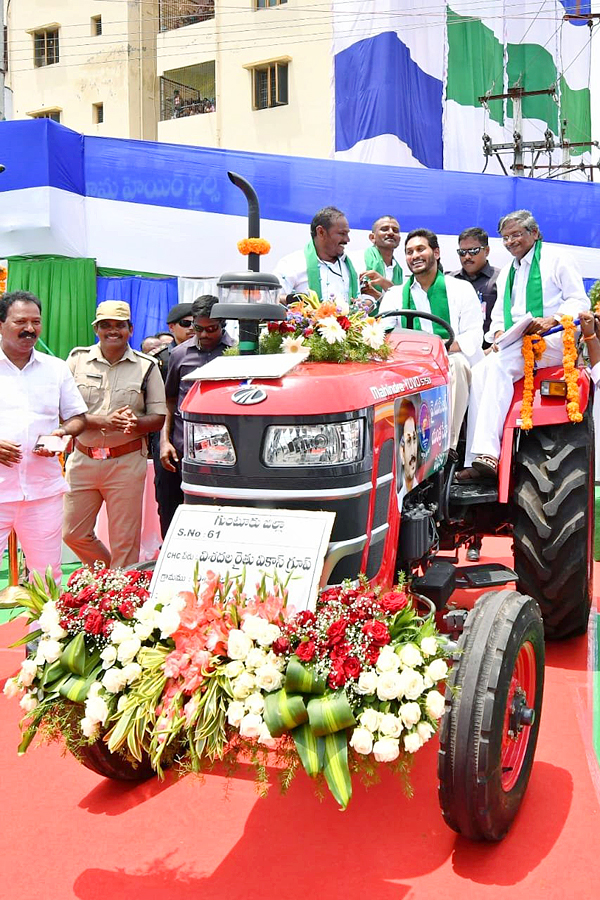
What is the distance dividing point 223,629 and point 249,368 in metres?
0.89

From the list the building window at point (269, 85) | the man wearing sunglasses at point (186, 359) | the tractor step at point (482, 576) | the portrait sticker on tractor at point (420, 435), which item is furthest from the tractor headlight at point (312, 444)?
the building window at point (269, 85)

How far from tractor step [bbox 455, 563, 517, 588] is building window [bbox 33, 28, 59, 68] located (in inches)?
1074

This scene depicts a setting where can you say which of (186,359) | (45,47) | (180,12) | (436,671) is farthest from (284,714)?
(45,47)

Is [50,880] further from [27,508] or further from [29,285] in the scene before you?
[29,285]

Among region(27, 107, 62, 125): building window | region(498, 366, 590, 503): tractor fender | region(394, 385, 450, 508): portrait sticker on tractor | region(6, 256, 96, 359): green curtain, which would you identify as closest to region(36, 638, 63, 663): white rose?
region(394, 385, 450, 508): portrait sticker on tractor

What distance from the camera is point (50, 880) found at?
2.62m

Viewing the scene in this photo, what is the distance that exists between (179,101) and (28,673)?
2567 cm

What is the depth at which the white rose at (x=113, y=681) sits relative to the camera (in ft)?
A: 7.83

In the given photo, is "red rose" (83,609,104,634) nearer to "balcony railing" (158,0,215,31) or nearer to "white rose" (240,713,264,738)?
"white rose" (240,713,264,738)

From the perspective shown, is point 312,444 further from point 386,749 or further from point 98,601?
point 386,749

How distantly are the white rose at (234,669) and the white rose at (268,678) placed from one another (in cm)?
6

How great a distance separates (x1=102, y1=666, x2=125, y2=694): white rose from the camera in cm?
239

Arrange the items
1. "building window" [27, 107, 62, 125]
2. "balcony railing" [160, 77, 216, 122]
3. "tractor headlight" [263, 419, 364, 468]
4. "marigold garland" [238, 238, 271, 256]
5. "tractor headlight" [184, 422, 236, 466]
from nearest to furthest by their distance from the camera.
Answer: "tractor headlight" [263, 419, 364, 468] < "tractor headlight" [184, 422, 236, 466] < "marigold garland" [238, 238, 271, 256] < "balcony railing" [160, 77, 216, 122] < "building window" [27, 107, 62, 125]

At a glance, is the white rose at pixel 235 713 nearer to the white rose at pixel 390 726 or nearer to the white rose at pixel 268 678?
the white rose at pixel 268 678
